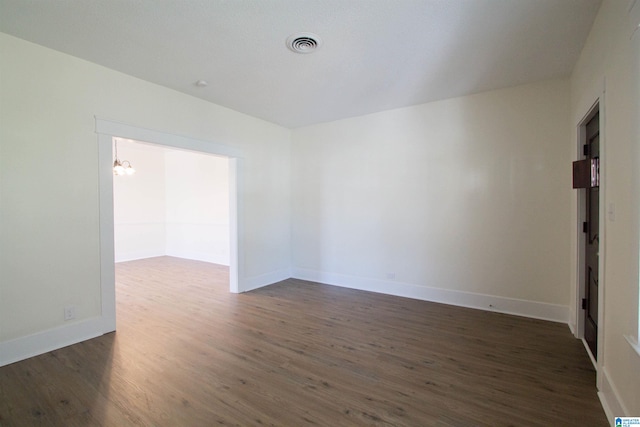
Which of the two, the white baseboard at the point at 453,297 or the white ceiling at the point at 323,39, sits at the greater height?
the white ceiling at the point at 323,39

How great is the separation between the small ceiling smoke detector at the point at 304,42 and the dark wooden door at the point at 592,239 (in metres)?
2.55

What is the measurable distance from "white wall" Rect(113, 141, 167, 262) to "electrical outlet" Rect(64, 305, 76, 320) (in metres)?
4.90

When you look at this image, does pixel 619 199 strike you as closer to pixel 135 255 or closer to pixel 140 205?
pixel 135 255

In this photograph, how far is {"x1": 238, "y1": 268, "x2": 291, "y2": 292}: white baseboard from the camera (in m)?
4.48

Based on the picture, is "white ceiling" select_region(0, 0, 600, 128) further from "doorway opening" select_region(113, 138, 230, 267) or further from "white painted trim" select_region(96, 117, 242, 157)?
"doorway opening" select_region(113, 138, 230, 267)

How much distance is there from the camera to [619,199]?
5.60 ft

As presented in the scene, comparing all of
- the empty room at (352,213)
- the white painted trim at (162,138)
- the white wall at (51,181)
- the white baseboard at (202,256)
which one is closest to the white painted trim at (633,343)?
the empty room at (352,213)

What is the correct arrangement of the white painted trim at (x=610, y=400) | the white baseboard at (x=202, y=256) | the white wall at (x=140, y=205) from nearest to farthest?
1. the white painted trim at (x=610, y=400)
2. the white baseboard at (x=202, y=256)
3. the white wall at (x=140, y=205)

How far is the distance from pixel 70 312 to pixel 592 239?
5063mm

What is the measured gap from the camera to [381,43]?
2.48 meters

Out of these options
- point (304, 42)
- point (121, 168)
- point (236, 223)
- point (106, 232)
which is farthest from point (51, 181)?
point (121, 168)

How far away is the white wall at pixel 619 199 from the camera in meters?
1.50

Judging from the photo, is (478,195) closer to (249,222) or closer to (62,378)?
(249,222)

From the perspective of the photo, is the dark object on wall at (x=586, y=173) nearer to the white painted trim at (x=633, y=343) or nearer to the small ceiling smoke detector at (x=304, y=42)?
the white painted trim at (x=633, y=343)
